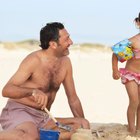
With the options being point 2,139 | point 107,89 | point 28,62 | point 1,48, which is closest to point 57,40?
point 28,62

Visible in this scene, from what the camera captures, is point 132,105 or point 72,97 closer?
point 72,97

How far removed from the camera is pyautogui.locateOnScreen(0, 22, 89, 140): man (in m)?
5.19

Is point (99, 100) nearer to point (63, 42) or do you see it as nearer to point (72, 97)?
point (72, 97)

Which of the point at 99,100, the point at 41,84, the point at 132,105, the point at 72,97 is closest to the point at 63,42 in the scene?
the point at 41,84

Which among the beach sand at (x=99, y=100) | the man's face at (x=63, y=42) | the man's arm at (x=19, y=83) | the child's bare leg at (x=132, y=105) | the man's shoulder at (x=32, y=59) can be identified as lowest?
the beach sand at (x=99, y=100)

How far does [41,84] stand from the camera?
5.47 meters

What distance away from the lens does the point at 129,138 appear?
548cm

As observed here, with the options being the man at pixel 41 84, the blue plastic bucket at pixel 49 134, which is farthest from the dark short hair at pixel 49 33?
the blue plastic bucket at pixel 49 134

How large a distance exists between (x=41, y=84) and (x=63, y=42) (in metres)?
0.46

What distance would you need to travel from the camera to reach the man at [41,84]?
5.19m

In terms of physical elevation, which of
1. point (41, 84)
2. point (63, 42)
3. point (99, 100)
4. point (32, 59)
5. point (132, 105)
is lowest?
point (99, 100)

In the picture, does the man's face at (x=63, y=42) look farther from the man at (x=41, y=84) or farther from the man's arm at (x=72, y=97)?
the man's arm at (x=72, y=97)

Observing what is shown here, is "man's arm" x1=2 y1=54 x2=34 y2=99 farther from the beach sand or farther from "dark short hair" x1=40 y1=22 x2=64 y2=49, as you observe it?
the beach sand

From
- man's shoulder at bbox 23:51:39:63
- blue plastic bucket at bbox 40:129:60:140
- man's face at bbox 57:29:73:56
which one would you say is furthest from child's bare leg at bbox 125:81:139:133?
blue plastic bucket at bbox 40:129:60:140
